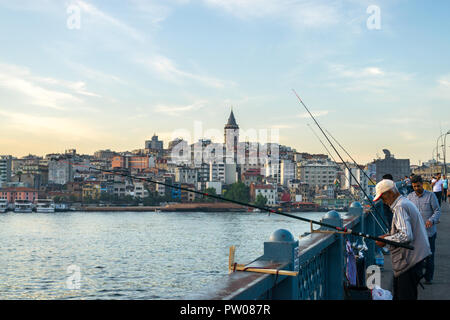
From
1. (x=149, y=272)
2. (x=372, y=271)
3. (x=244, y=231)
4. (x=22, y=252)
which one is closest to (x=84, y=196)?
(x=244, y=231)

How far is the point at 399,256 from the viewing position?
3816 millimetres

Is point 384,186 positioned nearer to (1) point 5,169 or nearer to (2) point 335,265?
(2) point 335,265

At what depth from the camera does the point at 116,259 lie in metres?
43.0

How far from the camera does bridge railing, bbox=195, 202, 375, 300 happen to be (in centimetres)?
231

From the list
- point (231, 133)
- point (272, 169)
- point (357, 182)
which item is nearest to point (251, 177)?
point (272, 169)

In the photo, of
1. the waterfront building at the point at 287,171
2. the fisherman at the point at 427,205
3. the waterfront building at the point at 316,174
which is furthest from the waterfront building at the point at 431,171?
the waterfront building at the point at 287,171

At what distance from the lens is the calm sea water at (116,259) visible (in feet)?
99.4

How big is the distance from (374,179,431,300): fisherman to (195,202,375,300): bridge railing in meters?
0.55

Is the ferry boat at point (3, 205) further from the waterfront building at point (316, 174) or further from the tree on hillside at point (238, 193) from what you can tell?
the waterfront building at point (316, 174)

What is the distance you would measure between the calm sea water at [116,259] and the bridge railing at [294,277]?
10985mm

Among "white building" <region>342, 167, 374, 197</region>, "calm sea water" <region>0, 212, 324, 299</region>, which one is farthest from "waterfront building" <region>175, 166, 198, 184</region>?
"calm sea water" <region>0, 212, 324, 299</region>

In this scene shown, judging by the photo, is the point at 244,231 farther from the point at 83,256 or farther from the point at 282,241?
the point at 282,241

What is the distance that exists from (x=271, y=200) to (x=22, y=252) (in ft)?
257

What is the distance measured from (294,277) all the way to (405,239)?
118 centimetres
